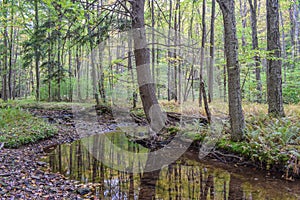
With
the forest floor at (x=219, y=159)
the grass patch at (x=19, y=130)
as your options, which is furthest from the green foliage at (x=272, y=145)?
the grass patch at (x=19, y=130)

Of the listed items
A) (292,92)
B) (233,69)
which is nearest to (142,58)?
(233,69)

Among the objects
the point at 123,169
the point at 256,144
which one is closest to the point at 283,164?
the point at 256,144

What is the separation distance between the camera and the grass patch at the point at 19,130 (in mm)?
6789

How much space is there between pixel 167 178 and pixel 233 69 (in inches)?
123

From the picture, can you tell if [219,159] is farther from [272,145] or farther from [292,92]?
[292,92]

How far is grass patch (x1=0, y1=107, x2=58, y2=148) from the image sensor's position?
6.79 m

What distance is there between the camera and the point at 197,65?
1341 cm

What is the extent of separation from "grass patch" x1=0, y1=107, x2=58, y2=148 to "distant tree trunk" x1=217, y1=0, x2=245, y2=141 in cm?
615

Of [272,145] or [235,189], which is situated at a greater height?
[272,145]

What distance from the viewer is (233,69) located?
5719 millimetres

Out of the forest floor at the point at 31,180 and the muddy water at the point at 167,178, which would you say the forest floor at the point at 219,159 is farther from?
the muddy water at the point at 167,178

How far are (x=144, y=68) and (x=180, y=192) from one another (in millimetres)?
3711

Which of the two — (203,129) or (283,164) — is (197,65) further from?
(283,164)

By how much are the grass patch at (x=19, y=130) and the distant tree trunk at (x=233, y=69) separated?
6.15m
